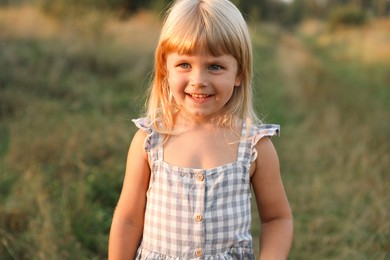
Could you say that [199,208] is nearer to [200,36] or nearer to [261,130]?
[261,130]

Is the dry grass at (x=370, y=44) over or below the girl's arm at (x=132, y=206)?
over

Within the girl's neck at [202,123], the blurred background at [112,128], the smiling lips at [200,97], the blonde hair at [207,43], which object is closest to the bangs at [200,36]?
the blonde hair at [207,43]

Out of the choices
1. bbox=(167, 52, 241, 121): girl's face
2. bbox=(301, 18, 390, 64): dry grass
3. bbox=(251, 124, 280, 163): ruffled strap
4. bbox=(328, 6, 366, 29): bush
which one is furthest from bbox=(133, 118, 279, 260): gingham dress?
bbox=(328, 6, 366, 29): bush

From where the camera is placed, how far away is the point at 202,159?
6.32 feet

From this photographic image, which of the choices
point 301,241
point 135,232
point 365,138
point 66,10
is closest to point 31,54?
point 66,10

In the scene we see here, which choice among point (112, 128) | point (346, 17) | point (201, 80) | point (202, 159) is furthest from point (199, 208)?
point (346, 17)

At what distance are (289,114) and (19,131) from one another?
4469mm

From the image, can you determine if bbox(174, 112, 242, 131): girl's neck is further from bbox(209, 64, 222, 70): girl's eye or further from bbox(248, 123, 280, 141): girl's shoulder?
bbox(209, 64, 222, 70): girl's eye

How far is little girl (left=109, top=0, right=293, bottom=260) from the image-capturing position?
1.86m

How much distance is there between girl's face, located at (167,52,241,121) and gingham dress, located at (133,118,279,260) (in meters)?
0.17

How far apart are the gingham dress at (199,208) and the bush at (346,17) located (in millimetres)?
10359

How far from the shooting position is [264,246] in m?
1.98

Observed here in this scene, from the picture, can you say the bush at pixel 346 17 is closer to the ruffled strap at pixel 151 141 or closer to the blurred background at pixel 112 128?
the blurred background at pixel 112 128

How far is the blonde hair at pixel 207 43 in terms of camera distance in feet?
6.02
